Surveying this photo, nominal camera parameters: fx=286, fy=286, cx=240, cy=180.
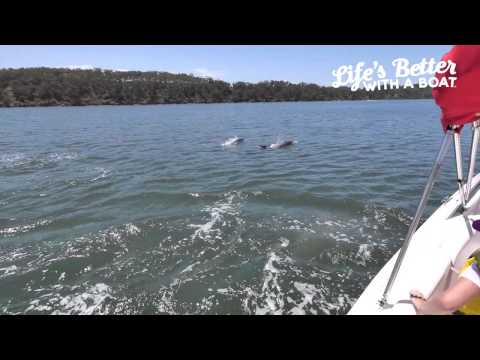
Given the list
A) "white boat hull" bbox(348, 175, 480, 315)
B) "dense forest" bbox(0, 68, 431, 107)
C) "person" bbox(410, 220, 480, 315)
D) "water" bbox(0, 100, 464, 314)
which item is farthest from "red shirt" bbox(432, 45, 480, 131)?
"dense forest" bbox(0, 68, 431, 107)

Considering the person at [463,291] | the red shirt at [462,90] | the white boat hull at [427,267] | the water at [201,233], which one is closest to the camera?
the red shirt at [462,90]

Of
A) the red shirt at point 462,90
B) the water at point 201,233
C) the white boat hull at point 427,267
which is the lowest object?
the water at point 201,233

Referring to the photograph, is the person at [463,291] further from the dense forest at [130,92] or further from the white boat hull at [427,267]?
the dense forest at [130,92]

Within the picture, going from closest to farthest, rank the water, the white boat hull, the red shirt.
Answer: the red shirt, the white boat hull, the water

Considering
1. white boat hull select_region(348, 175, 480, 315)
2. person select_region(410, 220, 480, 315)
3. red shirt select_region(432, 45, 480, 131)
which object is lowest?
white boat hull select_region(348, 175, 480, 315)

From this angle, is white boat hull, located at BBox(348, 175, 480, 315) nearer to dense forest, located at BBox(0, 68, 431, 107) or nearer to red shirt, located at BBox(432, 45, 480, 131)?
red shirt, located at BBox(432, 45, 480, 131)

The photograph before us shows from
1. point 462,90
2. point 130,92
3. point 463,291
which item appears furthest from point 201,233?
point 130,92

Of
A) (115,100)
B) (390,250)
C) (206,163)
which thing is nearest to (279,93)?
(115,100)

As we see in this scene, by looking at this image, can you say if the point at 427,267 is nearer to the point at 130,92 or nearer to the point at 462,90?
the point at 462,90

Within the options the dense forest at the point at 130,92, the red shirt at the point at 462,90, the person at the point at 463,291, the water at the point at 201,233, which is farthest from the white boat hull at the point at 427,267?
the dense forest at the point at 130,92
